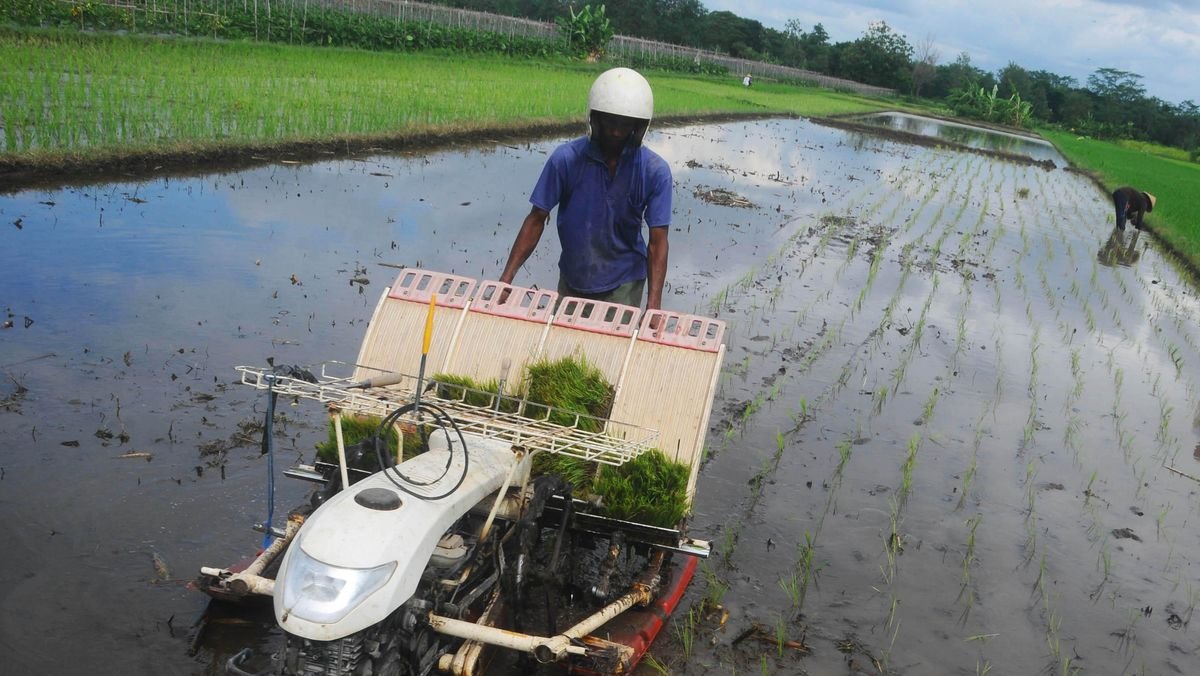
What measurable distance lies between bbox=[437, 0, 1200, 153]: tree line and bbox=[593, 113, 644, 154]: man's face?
60.3 metres

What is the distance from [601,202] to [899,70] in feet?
272

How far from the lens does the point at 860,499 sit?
5.51 m

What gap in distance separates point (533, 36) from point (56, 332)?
36.5 m

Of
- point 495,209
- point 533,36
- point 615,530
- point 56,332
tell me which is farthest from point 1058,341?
point 533,36

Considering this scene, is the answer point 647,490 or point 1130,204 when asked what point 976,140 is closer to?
point 1130,204

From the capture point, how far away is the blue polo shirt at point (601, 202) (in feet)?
15.0

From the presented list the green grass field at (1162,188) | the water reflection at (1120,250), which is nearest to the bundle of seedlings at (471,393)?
the water reflection at (1120,250)

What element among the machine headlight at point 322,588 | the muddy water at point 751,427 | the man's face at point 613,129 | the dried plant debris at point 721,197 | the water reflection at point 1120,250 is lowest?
the muddy water at point 751,427

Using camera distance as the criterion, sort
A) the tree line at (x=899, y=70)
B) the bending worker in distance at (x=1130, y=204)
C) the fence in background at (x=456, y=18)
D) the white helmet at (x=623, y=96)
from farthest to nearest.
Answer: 1. the tree line at (x=899, y=70)
2. the fence in background at (x=456, y=18)
3. the bending worker in distance at (x=1130, y=204)
4. the white helmet at (x=623, y=96)

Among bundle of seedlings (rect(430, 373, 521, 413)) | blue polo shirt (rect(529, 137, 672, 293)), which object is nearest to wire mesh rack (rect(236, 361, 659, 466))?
bundle of seedlings (rect(430, 373, 521, 413))

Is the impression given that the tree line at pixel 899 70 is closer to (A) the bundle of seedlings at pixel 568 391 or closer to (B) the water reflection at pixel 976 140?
(B) the water reflection at pixel 976 140

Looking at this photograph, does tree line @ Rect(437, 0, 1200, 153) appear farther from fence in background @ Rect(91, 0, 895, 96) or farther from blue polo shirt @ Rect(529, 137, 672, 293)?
blue polo shirt @ Rect(529, 137, 672, 293)

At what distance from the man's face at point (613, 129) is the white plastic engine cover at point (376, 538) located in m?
1.96

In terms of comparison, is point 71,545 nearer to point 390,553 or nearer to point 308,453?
point 308,453
